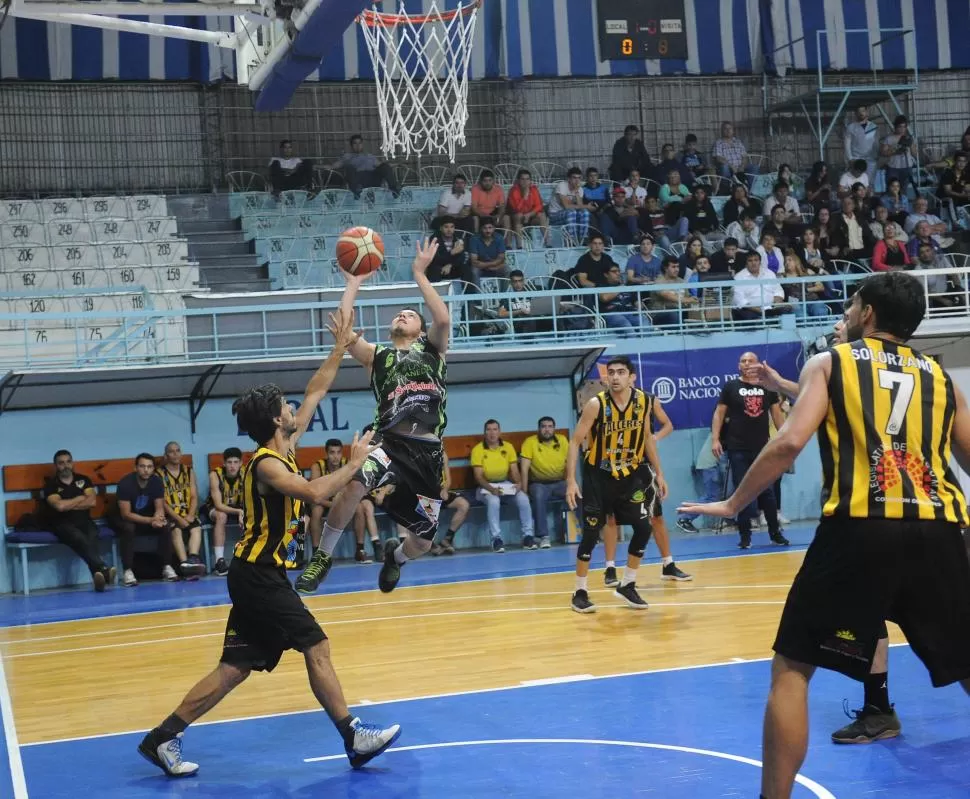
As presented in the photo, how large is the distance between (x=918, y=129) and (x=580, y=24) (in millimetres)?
7181

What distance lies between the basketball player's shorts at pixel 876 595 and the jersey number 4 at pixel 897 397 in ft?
1.05

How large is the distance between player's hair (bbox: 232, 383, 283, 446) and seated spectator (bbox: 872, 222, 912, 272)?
14.7m

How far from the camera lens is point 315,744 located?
672 centimetres

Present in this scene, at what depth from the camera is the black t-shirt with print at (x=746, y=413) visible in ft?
48.8

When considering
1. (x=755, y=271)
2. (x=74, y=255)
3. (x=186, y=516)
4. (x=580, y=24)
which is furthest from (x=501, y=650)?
(x=580, y=24)

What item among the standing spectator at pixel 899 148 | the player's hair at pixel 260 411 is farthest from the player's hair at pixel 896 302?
the standing spectator at pixel 899 148

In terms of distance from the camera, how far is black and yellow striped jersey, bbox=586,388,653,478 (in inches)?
412

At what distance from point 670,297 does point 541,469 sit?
133 inches

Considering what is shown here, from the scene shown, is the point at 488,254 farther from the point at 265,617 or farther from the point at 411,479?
the point at 265,617

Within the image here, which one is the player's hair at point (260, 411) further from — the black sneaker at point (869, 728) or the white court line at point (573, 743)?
the black sneaker at point (869, 728)

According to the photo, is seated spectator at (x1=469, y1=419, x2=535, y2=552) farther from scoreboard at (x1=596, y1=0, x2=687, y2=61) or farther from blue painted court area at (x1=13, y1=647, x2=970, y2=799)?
scoreboard at (x1=596, y1=0, x2=687, y2=61)

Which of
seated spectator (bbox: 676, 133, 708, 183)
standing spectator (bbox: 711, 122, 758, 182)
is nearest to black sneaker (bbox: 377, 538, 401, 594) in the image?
seated spectator (bbox: 676, 133, 708, 183)

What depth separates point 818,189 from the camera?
21.7 metres

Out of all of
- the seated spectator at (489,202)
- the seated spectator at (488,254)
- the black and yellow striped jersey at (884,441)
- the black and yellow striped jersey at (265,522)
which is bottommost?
the black and yellow striped jersey at (265,522)
